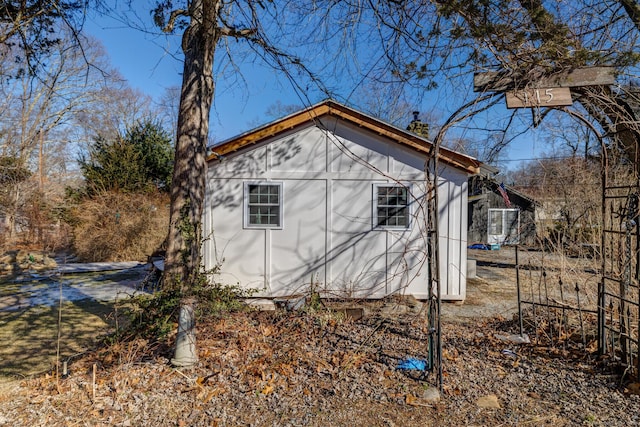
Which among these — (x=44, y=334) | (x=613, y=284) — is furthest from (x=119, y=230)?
(x=613, y=284)

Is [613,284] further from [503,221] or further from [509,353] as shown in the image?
[503,221]

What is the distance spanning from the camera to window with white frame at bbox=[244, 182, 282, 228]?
24.1 ft

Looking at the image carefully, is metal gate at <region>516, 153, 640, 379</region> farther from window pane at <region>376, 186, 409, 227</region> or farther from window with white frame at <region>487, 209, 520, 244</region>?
window with white frame at <region>487, 209, 520, 244</region>

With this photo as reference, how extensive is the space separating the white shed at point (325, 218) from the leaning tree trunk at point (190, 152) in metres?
2.94

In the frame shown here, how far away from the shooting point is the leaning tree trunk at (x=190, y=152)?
4.24 metres

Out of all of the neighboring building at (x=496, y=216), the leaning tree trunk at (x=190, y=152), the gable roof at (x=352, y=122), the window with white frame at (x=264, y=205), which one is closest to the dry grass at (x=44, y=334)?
the leaning tree trunk at (x=190, y=152)

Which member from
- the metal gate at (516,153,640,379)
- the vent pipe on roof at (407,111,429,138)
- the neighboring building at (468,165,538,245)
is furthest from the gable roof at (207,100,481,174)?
the neighboring building at (468,165,538,245)

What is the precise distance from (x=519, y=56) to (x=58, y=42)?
18.6 ft

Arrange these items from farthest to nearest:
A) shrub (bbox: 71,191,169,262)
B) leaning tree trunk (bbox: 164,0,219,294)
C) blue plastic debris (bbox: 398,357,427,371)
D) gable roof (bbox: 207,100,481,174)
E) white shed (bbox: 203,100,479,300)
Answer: shrub (bbox: 71,191,169,262)
white shed (bbox: 203,100,479,300)
gable roof (bbox: 207,100,481,174)
leaning tree trunk (bbox: 164,0,219,294)
blue plastic debris (bbox: 398,357,427,371)

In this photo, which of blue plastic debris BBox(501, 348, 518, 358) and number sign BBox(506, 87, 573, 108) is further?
blue plastic debris BBox(501, 348, 518, 358)

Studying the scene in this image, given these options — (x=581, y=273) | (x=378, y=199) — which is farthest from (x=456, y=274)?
(x=581, y=273)

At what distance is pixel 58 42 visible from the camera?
457 centimetres

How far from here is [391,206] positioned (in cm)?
739

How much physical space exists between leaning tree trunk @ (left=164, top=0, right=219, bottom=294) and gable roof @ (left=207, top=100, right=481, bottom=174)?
8.99ft
